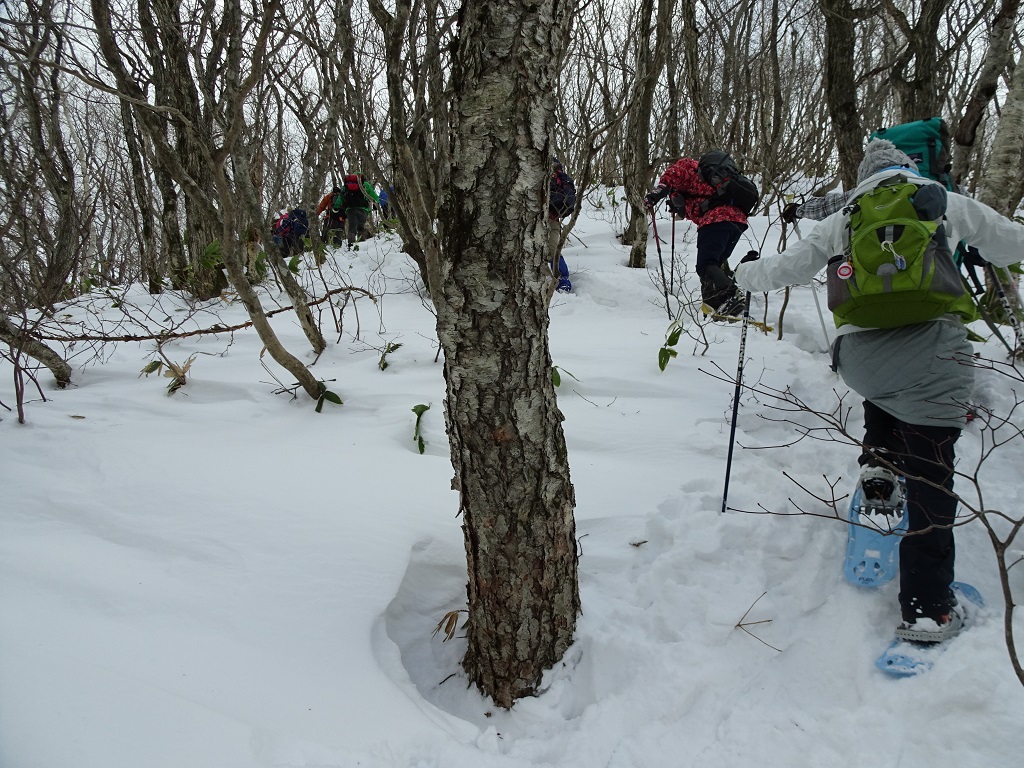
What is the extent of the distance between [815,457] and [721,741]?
5.09 ft

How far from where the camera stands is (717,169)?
4402 mm

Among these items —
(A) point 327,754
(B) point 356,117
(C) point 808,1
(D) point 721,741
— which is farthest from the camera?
(C) point 808,1

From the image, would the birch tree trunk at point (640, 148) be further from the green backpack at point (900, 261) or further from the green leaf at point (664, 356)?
the green backpack at point (900, 261)

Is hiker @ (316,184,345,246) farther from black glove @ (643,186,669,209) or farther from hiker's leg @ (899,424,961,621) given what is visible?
hiker's leg @ (899,424,961,621)

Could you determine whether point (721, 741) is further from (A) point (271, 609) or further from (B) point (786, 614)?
(A) point (271, 609)

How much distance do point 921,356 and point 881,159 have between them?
78 centimetres

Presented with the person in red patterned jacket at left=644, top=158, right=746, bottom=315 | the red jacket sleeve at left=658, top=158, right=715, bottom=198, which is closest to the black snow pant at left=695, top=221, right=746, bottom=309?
the person in red patterned jacket at left=644, top=158, right=746, bottom=315

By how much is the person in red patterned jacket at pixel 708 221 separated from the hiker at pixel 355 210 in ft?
14.5

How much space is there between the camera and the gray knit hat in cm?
204

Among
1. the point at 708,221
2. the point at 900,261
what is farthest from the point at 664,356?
the point at 900,261

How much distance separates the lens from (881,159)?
205 centimetres

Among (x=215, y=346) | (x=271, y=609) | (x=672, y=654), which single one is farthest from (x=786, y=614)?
(x=215, y=346)

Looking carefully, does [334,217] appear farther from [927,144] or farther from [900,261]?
[900,261]

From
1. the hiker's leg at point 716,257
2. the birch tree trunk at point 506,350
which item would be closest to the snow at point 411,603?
the birch tree trunk at point 506,350
